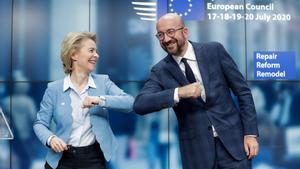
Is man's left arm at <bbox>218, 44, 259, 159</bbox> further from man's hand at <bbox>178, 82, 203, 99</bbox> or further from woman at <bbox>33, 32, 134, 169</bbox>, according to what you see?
woman at <bbox>33, 32, 134, 169</bbox>

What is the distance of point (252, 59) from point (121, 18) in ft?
6.70

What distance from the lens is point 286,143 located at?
701 centimetres

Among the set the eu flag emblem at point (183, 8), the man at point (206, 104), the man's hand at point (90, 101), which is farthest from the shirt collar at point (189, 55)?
the eu flag emblem at point (183, 8)

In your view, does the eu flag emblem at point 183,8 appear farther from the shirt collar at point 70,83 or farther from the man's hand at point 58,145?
the man's hand at point 58,145

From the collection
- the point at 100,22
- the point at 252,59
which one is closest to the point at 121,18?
the point at 100,22

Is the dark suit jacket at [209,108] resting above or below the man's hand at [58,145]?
above

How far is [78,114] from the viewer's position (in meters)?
3.03

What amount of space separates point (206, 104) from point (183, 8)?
4.31 m

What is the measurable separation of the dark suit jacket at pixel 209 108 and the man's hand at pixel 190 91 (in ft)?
0.52

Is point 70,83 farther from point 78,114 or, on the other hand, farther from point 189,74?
point 189,74

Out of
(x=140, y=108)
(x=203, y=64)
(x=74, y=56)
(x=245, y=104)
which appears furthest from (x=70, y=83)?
(x=245, y=104)

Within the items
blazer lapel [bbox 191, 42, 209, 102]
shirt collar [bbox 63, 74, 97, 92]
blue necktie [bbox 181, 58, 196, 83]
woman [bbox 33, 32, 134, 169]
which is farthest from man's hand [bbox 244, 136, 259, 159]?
shirt collar [bbox 63, 74, 97, 92]

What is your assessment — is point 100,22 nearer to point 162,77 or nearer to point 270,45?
point 270,45

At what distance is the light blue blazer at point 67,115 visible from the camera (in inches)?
117
